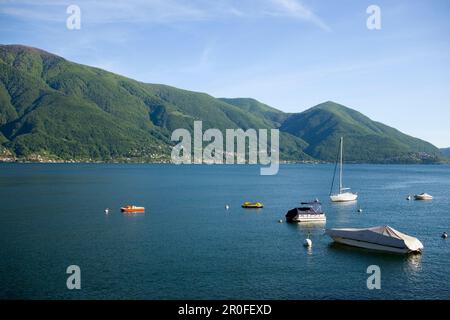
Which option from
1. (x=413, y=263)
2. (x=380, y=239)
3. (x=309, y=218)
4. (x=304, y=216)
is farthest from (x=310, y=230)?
(x=413, y=263)

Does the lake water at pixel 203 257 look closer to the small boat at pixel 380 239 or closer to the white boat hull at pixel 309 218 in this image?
the small boat at pixel 380 239

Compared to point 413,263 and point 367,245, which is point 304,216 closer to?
point 367,245

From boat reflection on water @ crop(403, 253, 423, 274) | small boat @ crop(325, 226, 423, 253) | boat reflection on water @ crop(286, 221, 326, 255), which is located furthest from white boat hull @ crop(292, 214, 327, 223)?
boat reflection on water @ crop(403, 253, 423, 274)

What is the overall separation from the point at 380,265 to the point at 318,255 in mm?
9390

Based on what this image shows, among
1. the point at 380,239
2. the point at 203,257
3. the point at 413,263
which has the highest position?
the point at 380,239

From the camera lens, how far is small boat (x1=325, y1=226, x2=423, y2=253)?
220ft

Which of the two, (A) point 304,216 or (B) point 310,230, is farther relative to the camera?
(A) point 304,216

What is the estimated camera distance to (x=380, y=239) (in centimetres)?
6919

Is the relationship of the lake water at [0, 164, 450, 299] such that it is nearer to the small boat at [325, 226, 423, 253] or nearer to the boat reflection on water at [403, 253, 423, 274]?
the boat reflection on water at [403, 253, 423, 274]

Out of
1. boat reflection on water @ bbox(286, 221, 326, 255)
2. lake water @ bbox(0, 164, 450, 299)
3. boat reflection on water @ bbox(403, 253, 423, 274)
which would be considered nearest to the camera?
lake water @ bbox(0, 164, 450, 299)

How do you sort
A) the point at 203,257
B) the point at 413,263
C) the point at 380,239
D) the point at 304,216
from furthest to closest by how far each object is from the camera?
1. the point at 304,216
2. the point at 380,239
3. the point at 203,257
4. the point at 413,263
